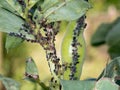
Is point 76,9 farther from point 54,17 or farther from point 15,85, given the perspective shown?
point 15,85

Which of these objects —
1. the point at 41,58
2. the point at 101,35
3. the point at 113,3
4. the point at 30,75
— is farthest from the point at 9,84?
the point at 113,3

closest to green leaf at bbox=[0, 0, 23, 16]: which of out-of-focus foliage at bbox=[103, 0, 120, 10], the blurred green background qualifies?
the blurred green background

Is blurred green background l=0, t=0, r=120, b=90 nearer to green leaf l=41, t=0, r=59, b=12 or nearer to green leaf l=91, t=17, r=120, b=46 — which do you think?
green leaf l=91, t=17, r=120, b=46

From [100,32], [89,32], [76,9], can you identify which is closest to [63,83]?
[76,9]

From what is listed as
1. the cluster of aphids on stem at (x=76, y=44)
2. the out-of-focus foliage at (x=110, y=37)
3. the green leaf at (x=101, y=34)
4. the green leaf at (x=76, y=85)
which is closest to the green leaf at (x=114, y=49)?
the out-of-focus foliage at (x=110, y=37)

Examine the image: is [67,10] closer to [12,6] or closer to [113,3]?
[12,6]

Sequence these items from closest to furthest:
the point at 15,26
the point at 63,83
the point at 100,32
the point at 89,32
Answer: the point at 63,83, the point at 15,26, the point at 100,32, the point at 89,32
